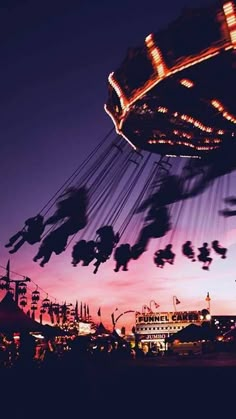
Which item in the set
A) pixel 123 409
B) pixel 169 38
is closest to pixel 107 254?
pixel 123 409

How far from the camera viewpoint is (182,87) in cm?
1276

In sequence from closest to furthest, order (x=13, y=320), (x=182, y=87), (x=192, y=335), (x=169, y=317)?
(x=182, y=87) → (x=13, y=320) → (x=192, y=335) → (x=169, y=317)

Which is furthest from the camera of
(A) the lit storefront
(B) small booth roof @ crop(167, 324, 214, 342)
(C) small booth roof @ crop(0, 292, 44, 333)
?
(A) the lit storefront

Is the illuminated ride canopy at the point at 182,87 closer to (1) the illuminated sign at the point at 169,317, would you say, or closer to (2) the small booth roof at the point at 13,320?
(2) the small booth roof at the point at 13,320

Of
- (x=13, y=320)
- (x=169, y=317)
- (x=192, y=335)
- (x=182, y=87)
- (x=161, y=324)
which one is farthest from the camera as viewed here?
(x=161, y=324)

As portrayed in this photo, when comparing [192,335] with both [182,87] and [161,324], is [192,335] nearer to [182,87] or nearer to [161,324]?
[182,87]

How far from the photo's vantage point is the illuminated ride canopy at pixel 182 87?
9.54 metres

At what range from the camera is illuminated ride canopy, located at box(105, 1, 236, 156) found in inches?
376

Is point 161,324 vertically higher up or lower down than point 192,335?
higher up

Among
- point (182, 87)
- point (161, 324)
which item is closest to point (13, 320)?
point (182, 87)

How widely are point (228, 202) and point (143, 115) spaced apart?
11.8 feet

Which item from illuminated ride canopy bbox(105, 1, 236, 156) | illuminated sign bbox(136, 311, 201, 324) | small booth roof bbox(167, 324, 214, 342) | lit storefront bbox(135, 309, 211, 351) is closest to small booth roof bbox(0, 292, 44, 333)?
illuminated ride canopy bbox(105, 1, 236, 156)

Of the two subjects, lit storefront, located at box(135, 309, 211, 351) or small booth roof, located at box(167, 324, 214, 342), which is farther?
lit storefront, located at box(135, 309, 211, 351)

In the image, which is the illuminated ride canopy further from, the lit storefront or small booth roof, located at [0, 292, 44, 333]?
the lit storefront
